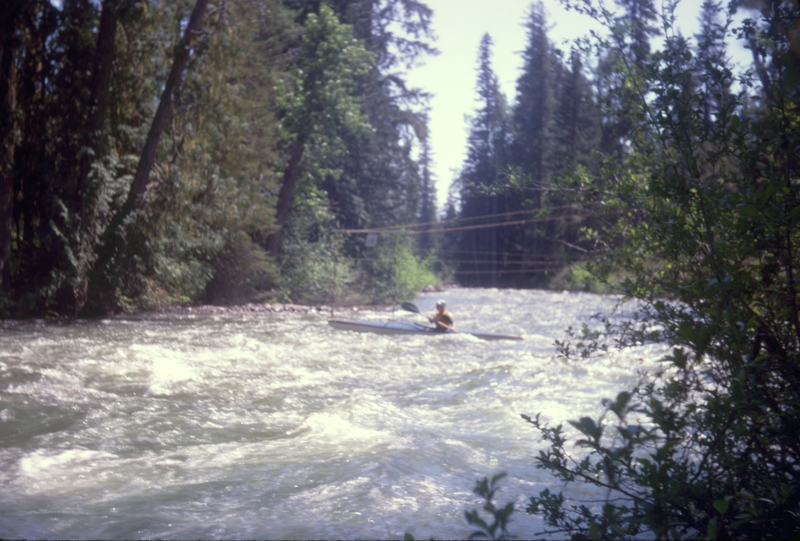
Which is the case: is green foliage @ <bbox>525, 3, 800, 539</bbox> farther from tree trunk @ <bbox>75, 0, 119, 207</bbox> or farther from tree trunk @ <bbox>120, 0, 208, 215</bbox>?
tree trunk @ <bbox>75, 0, 119, 207</bbox>

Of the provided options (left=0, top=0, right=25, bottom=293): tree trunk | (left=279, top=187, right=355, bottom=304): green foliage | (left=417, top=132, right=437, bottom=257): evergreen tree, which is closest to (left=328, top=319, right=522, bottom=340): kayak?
(left=279, top=187, right=355, bottom=304): green foliage

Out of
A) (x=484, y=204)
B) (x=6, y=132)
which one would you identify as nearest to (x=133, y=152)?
(x=6, y=132)

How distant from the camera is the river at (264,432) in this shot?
4.29 metres

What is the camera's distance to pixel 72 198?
14.5m

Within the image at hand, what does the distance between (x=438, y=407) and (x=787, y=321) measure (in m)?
5.22

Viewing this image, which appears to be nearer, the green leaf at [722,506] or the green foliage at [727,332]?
the green leaf at [722,506]

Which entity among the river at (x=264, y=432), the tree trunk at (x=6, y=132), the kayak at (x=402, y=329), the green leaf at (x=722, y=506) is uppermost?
the tree trunk at (x=6, y=132)

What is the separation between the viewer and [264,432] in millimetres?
6387

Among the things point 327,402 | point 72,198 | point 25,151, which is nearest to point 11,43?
point 25,151

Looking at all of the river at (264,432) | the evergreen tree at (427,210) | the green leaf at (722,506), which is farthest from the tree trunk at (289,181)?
the evergreen tree at (427,210)

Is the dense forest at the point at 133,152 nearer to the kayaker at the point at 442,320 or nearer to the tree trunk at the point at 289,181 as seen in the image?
the tree trunk at the point at 289,181

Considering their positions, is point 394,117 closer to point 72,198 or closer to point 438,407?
point 72,198

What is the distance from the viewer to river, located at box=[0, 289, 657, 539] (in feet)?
14.1

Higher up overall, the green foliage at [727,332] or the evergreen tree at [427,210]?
the evergreen tree at [427,210]
